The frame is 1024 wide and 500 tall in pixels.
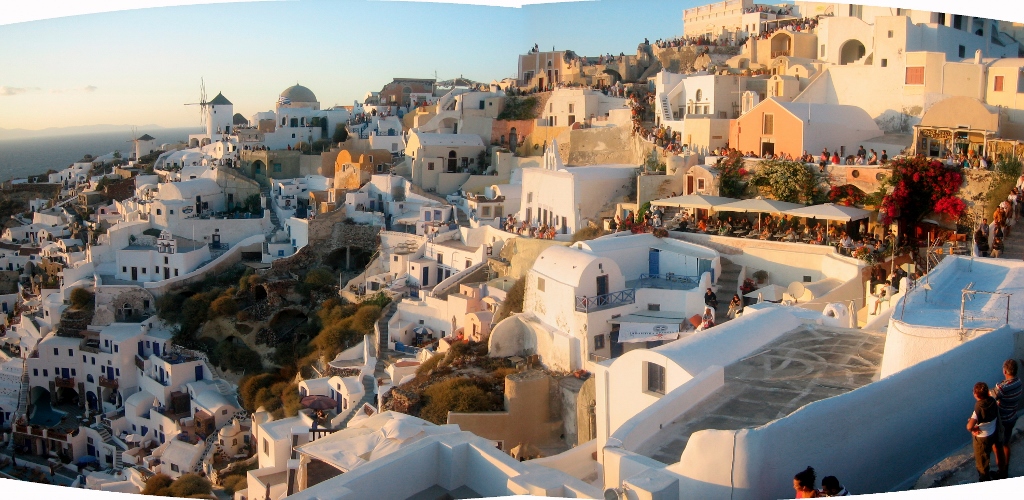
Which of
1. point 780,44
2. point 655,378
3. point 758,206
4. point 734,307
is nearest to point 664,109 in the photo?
point 780,44

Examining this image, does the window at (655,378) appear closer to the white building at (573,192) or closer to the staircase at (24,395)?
the white building at (573,192)

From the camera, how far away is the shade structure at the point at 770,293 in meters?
11.9

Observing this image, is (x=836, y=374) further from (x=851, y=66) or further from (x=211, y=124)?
(x=211, y=124)

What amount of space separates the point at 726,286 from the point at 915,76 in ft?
17.3

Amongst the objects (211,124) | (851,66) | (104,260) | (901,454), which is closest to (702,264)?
(851,66)

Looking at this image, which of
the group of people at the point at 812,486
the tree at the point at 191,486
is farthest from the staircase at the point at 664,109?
the group of people at the point at 812,486

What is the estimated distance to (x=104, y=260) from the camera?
2433cm

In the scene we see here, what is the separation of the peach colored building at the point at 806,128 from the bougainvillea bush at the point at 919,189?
8.49ft

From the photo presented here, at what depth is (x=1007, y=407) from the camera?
4.18 m

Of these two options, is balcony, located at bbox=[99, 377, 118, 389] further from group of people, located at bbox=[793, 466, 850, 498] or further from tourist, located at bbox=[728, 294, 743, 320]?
group of people, located at bbox=[793, 466, 850, 498]

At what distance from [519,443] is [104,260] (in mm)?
16934

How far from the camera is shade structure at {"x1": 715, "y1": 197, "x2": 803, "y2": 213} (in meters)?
13.9

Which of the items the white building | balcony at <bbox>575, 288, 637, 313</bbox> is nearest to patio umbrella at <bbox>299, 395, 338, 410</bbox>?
balcony at <bbox>575, 288, 637, 313</bbox>

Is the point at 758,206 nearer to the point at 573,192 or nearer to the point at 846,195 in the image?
the point at 846,195
